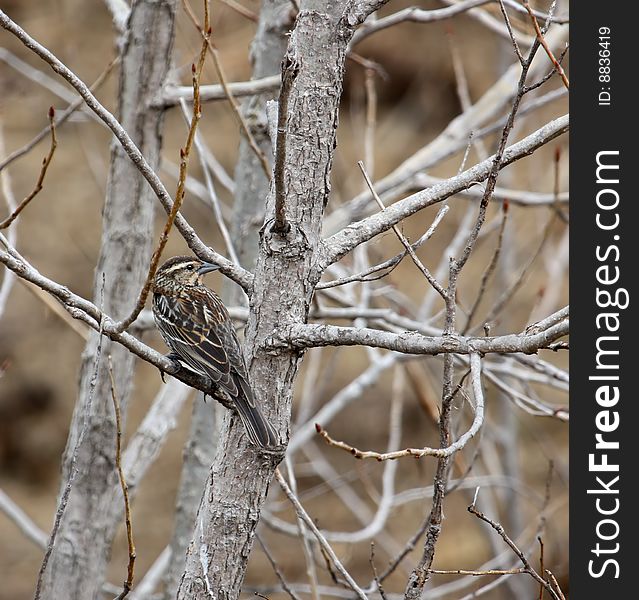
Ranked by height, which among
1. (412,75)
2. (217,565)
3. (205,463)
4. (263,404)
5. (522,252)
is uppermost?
(412,75)

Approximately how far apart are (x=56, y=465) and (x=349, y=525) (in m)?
3.33

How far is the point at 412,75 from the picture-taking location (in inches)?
422

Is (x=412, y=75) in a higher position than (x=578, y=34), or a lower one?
higher

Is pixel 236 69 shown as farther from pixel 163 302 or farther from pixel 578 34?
pixel 578 34

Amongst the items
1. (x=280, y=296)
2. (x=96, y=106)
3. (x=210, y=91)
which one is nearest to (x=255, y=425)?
(x=280, y=296)

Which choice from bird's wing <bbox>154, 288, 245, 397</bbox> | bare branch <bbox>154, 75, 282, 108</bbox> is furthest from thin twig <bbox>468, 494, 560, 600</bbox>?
bare branch <bbox>154, 75, 282, 108</bbox>

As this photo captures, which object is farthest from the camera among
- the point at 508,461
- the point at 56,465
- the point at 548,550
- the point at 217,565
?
the point at 548,550

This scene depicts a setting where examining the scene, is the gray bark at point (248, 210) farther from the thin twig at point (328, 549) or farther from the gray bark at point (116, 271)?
the thin twig at point (328, 549)

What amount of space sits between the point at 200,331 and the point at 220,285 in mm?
5512

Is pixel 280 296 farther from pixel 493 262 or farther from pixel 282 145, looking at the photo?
pixel 493 262

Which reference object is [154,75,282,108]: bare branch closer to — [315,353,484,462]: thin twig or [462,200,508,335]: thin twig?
[462,200,508,335]: thin twig

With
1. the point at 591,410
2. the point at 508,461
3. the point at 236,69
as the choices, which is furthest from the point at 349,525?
the point at 591,410

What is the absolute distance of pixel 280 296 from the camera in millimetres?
2736

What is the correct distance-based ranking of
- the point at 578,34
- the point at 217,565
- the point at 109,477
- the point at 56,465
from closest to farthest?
1. the point at 217,565
2. the point at 578,34
3. the point at 109,477
4. the point at 56,465
